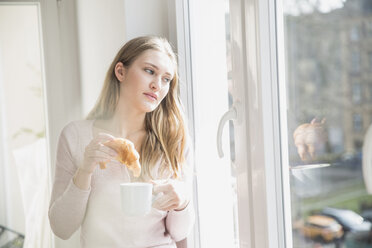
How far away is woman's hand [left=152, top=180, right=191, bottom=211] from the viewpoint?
1.08 metres

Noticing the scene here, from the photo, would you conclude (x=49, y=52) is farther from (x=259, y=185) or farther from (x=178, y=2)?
(x=259, y=185)

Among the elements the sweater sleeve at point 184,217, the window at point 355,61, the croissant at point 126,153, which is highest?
the window at point 355,61

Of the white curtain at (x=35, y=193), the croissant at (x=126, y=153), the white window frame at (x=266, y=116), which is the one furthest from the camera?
the white curtain at (x=35, y=193)

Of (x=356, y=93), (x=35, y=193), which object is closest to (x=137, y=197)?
(x=35, y=193)

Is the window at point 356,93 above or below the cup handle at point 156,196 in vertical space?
above

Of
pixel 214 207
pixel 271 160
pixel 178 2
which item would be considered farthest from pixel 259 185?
pixel 178 2

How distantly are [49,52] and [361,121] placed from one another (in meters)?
0.90

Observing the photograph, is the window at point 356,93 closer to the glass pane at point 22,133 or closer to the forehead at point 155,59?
the forehead at point 155,59

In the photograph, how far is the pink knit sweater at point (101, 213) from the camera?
3.82 ft

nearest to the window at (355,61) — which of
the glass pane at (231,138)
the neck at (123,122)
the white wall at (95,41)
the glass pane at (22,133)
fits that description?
the glass pane at (231,138)

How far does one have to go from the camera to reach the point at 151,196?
41.1 inches

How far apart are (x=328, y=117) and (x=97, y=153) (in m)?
0.56

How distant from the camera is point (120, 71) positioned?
120cm

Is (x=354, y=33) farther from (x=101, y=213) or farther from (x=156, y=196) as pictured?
(x=101, y=213)
